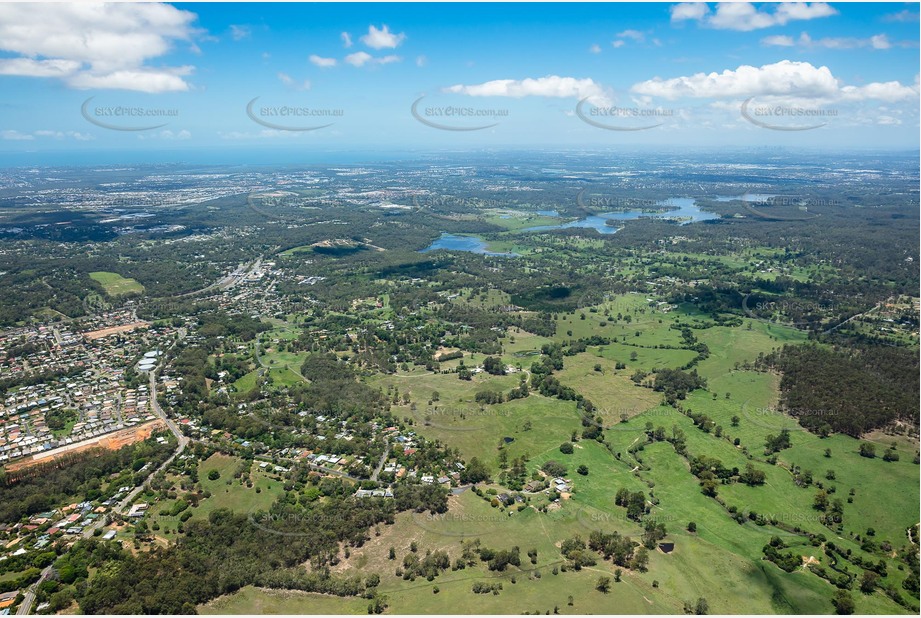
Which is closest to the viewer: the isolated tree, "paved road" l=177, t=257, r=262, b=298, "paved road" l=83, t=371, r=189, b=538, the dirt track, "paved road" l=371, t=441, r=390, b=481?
the isolated tree

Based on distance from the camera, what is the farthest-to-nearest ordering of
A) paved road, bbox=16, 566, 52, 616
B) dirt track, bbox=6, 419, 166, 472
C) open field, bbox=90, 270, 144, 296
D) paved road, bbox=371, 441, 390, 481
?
open field, bbox=90, 270, 144, 296 < dirt track, bbox=6, 419, 166, 472 < paved road, bbox=371, 441, 390, 481 < paved road, bbox=16, 566, 52, 616

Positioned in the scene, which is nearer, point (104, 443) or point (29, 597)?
point (29, 597)

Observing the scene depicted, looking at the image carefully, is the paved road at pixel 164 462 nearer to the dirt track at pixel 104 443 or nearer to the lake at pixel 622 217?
the dirt track at pixel 104 443

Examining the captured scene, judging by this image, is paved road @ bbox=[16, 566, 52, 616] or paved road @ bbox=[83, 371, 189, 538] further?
paved road @ bbox=[83, 371, 189, 538]

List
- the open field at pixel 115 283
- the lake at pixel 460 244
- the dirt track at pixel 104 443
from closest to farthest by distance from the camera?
the dirt track at pixel 104 443
the open field at pixel 115 283
the lake at pixel 460 244

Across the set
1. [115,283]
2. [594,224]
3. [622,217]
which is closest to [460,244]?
[594,224]

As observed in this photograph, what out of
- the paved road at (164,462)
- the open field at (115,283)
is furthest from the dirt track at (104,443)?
the open field at (115,283)

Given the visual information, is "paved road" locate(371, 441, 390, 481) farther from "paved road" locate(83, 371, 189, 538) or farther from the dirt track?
the dirt track

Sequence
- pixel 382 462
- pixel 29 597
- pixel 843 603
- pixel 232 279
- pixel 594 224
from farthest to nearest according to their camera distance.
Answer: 1. pixel 594 224
2. pixel 232 279
3. pixel 382 462
4. pixel 29 597
5. pixel 843 603

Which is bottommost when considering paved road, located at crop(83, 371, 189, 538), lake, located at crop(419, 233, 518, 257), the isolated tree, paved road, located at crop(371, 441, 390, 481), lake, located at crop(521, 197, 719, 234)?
the isolated tree

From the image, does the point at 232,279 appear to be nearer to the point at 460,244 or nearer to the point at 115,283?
the point at 115,283

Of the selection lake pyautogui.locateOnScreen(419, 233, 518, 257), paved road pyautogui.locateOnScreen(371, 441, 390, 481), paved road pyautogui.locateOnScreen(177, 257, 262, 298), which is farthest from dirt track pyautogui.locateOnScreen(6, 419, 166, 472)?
lake pyautogui.locateOnScreen(419, 233, 518, 257)

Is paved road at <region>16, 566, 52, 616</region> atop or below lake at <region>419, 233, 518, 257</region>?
below

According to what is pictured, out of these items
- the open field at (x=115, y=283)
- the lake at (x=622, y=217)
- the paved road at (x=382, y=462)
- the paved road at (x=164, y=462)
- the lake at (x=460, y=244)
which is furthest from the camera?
the lake at (x=622, y=217)
